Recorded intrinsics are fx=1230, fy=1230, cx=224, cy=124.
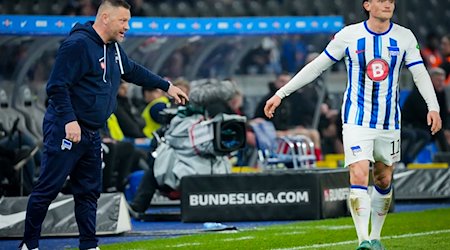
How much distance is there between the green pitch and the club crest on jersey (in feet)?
5.01

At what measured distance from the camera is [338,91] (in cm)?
2180

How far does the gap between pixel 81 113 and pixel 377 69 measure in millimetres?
2312

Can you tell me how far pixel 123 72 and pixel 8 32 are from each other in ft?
21.4

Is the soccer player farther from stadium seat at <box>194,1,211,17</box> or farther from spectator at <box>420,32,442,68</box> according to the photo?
spectator at <box>420,32,442,68</box>

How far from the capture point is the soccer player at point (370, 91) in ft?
31.3

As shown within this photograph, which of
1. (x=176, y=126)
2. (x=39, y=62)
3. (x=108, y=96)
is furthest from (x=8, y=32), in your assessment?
(x=108, y=96)

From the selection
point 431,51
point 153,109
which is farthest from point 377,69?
point 431,51

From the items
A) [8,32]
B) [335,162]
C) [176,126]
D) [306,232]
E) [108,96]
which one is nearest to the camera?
[108,96]

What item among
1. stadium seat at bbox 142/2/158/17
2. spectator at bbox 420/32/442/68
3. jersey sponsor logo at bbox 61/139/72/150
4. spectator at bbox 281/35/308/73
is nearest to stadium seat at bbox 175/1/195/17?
stadium seat at bbox 142/2/158/17

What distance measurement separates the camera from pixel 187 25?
18.7m

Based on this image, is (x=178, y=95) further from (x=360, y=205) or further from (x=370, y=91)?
(x=360, y=205)

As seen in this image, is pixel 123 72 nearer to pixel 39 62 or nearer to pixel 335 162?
pixel 39 62

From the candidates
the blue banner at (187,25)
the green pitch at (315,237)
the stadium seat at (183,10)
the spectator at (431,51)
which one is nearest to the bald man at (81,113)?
the green pitch at (315,237)

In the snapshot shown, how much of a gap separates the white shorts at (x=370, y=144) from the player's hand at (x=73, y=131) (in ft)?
6.96
